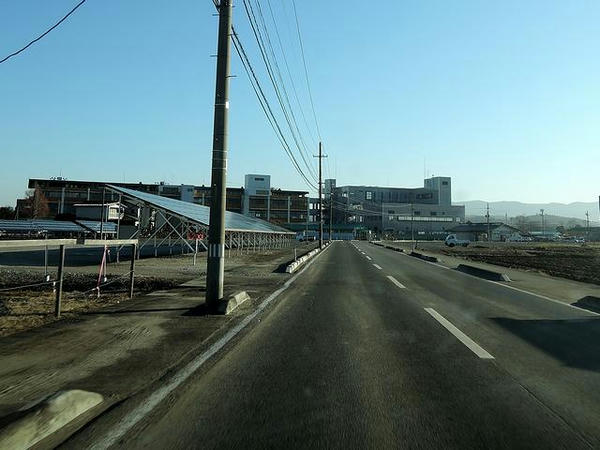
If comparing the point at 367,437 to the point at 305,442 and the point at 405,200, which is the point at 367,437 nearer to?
the point at 305,442

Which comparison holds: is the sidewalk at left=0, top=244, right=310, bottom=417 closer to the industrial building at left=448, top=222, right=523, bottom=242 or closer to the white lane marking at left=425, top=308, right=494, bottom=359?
the white lane marking at left=425, top=308, right=494, bottom=359

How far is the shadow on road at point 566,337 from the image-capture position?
6758 mm

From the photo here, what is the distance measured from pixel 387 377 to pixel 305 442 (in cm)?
208

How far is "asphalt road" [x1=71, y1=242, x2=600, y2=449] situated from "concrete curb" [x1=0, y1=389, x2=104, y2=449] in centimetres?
37

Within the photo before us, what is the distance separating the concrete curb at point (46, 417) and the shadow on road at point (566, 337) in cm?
595

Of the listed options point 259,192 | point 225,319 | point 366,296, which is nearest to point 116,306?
point 225,319

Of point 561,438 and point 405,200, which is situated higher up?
point 405,200

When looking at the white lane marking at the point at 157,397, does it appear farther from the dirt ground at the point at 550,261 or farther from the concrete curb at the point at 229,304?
the dirt ground at the point at 550,261

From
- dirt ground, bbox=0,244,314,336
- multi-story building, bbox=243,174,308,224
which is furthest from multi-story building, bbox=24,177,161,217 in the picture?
dirt ground, bbox=0,244,314,336

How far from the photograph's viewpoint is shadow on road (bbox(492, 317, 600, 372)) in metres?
6.76

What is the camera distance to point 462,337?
8109 mm

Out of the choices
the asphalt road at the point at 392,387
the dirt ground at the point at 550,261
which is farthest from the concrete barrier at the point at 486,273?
the asphalt road at the point at 392,387

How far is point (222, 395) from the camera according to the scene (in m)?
5.12

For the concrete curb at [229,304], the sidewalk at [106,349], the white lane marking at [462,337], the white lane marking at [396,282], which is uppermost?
the concrete curb at [229,304]
